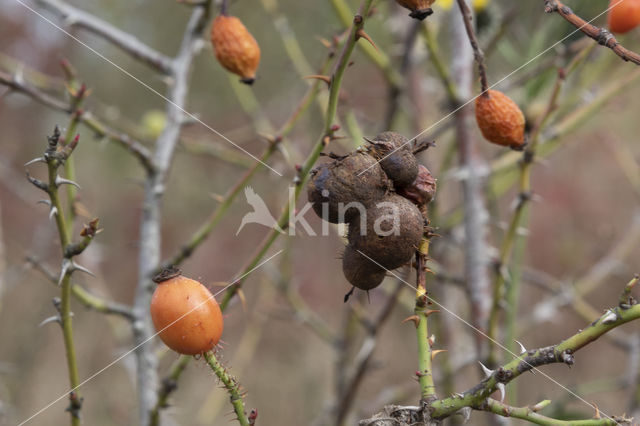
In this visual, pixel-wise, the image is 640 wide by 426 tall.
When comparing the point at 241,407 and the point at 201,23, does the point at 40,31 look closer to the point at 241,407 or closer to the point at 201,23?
the point at 201,23

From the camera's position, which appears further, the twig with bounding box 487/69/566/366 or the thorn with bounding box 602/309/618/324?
the twig with bounding box 487/69/566/366

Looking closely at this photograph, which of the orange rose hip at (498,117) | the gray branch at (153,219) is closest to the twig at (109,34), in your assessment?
the gray branch at (153,219)

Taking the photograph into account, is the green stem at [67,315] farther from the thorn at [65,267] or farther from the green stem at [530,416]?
the green stem at [530,416]

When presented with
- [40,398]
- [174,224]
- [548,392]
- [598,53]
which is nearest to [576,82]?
[598,53]

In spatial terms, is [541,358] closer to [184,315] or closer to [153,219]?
[184,315]

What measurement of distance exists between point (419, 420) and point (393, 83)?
1943 mm

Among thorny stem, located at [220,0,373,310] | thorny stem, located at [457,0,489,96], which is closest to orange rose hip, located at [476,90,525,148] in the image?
thorny stem, located at [457,0,489,96]

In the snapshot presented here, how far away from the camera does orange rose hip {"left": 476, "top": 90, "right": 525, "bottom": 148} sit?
126 centimetres

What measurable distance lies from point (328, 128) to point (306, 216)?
0.47 metres

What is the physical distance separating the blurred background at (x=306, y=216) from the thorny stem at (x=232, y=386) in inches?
42.6

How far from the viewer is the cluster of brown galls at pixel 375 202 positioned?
98 cm

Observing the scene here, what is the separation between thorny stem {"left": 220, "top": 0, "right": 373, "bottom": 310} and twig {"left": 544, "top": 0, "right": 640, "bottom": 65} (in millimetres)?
338

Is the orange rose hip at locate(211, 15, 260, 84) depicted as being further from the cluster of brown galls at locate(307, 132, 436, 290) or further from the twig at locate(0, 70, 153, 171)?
the cluster of brown galls at locate(307, 132, 436, 290)

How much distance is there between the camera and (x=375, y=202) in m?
1.01
